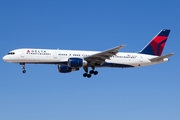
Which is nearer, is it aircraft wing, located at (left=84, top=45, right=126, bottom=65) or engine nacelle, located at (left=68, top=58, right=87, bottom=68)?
aircraft wing, located at (left=84, top=45, right=126, bottom=65)

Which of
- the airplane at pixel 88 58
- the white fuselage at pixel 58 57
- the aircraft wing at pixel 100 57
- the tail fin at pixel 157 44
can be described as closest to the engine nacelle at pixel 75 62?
the airplane at pixel 88 58

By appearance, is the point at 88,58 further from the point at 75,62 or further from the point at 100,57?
the point at 75,62

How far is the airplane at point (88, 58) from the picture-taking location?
41.1 metres

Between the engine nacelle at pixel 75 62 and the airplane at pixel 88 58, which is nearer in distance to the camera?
the engine nacelle at pixel 75 62

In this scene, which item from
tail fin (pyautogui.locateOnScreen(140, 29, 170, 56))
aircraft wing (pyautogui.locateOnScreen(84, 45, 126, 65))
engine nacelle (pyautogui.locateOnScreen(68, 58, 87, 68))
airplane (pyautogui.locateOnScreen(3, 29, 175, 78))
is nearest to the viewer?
aircraft wing (pyautogui.locateOnScreen(84, 45, 126, 65))

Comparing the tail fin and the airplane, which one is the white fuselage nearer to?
the airplane

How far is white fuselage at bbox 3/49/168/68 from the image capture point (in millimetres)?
41094

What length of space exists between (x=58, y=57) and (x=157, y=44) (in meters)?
17.5

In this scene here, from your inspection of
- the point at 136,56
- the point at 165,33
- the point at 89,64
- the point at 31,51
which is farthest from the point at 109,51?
the point at 165,33

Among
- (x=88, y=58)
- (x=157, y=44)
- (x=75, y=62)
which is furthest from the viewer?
(x=157, y=44)

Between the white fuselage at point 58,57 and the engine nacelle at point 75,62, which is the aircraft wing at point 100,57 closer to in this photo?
the engine nacelle at point 75,62

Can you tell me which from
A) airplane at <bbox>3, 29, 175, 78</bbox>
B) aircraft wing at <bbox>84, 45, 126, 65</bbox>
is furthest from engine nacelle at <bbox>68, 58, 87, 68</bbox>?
aircraft wing at <bbox>84, 45, 126, 65</bbox>

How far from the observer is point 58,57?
42.1m

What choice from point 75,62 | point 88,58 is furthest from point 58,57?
point 88,58
